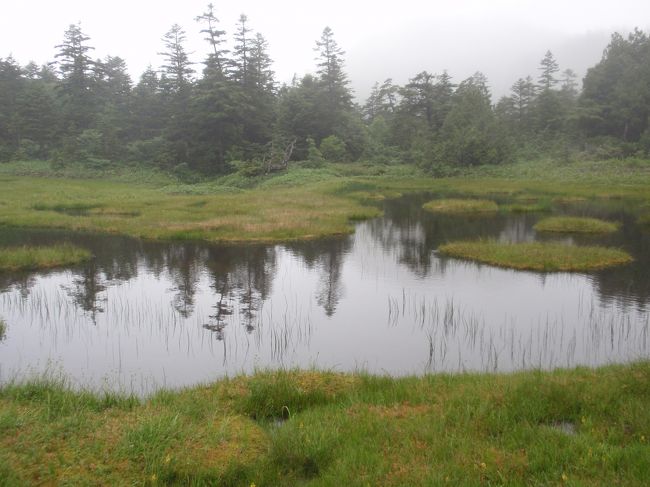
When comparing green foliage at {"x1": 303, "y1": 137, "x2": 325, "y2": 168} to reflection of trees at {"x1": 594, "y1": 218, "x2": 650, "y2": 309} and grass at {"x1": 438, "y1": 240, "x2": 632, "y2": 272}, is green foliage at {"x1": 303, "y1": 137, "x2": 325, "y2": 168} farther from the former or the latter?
reflection of trees at {"x1": 594, "y1": 218, "x2": 650, "y2": 309}

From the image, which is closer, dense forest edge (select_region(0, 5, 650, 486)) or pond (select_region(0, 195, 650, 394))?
dense forest edge (select_region(0, 5, 650, 486))

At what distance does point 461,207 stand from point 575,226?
38.9 ft

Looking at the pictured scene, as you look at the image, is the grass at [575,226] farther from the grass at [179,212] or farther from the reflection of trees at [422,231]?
the grass at [179,212]

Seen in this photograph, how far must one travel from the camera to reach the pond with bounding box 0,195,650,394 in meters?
13.9

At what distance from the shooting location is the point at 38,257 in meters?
25.5

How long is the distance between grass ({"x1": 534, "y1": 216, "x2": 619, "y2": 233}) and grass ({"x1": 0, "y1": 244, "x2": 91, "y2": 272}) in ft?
86.5

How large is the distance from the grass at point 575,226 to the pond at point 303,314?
102 inches

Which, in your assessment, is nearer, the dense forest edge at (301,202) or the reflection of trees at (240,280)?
the dense forest edge at (301,202)

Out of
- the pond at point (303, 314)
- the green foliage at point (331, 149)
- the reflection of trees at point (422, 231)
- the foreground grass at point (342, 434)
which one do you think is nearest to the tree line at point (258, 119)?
the green foliage at point (331, 149)

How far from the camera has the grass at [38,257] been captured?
2477 centimetres

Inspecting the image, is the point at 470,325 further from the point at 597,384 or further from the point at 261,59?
the point at 261,59

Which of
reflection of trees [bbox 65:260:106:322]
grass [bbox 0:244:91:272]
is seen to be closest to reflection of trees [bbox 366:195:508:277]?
reflection of trees [bbox 65:260:106:322]

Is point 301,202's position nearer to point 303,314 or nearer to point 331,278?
point 331,278

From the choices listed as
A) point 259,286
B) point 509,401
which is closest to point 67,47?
point 259,286
